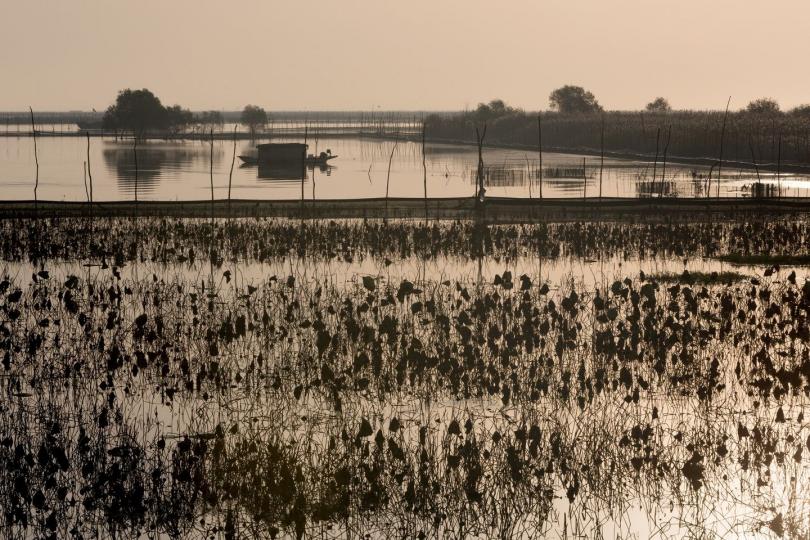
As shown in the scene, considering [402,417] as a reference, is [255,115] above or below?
above

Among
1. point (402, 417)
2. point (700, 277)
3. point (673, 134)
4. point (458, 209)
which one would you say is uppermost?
point (673, 134)

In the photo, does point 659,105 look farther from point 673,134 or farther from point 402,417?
point 402,417

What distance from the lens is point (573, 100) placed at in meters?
128

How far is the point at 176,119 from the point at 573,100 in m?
41.7

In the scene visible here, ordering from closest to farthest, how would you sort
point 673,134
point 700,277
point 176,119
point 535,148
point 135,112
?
1. point 700,277
2. point 673,134
3. point 535,148
4. point 135,112
5. point 176,119

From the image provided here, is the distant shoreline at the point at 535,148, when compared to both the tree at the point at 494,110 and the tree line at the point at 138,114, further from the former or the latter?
the tree at the point at 494,110

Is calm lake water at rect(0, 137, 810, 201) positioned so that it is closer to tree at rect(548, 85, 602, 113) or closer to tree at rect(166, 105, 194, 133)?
tree at rect(166, 105, 194, 133)

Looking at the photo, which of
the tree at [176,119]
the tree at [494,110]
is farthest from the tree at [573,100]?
the tree at [176,119]

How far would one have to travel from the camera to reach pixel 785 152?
182 ft

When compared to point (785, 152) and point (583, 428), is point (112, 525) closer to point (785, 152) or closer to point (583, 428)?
point (583, 428)

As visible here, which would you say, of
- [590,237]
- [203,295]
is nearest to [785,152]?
[590,237]

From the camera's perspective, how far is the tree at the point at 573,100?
12775cm

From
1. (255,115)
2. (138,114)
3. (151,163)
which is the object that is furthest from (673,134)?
(255,115)

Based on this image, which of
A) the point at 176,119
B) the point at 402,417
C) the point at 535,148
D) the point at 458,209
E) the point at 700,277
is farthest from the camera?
the point at 176,119
